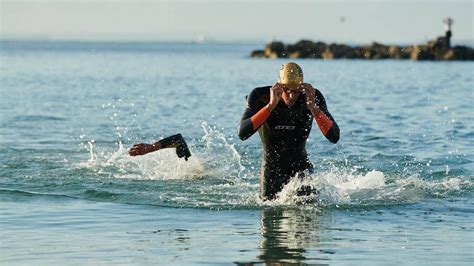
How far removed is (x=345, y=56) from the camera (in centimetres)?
8825

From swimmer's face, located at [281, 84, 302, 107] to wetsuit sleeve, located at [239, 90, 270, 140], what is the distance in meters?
A: 0.28

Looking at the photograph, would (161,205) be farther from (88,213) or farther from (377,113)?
(377,113)

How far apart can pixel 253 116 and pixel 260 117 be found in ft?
0.42

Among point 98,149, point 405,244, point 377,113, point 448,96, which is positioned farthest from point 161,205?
point 448,96

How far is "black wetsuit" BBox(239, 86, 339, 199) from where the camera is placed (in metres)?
12.4

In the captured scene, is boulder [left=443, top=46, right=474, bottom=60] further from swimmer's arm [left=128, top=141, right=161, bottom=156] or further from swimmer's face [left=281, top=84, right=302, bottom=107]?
swimmer's face [left=281, top=84, right=302, bottom=107]

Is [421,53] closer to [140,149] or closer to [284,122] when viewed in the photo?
[140,149]

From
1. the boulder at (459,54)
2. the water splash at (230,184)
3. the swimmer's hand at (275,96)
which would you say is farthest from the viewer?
the boulder at (459,54)

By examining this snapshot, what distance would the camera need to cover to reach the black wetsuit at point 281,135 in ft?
40.6

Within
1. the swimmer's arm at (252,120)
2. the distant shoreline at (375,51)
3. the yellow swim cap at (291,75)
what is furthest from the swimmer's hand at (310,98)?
the distant shoreline at (375,51)

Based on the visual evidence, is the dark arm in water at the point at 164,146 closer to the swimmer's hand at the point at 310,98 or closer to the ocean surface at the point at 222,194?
the ocean surface at the point at 222,194

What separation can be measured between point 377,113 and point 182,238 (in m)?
18.7

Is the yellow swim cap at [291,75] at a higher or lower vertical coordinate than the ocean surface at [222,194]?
higher

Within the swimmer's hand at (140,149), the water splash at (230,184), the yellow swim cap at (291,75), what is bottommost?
the water splash at (230,184)
